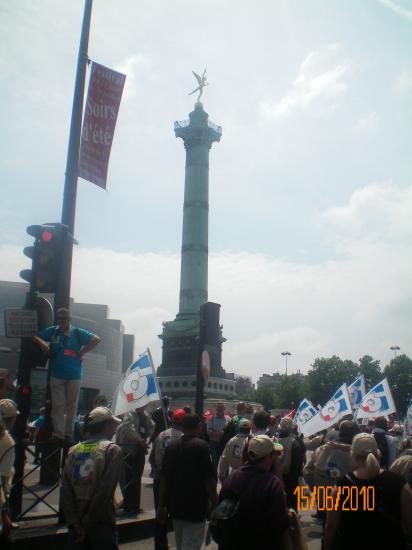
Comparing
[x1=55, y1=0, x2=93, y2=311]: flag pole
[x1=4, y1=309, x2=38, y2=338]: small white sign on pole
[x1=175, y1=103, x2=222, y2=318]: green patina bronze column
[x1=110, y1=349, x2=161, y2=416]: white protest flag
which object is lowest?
[x1=110, y1=349, x2=161, y2=416]: white protest flag

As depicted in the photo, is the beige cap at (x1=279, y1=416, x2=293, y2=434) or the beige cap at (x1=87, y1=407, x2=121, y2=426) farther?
the beige cap at (x1=279, y1=416, x2=293, y2=434)

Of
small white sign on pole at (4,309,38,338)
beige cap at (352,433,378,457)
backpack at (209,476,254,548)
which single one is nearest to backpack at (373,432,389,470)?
beige cap at (352,433,378,457)

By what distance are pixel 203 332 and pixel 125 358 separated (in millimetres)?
100735

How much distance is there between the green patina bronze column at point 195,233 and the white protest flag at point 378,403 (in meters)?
37.8

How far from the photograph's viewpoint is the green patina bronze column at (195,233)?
56.1 meters

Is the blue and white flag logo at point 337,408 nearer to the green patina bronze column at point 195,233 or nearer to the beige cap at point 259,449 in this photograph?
the beige cap at point 259,449

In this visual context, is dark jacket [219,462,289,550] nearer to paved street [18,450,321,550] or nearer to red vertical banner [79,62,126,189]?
paved street [18,450,321,550]

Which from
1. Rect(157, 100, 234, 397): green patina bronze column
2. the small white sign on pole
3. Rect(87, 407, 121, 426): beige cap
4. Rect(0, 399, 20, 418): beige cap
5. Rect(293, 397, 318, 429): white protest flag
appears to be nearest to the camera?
Rect(87, 407, 121, 426): beige cap

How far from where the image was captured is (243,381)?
17100 centimetres

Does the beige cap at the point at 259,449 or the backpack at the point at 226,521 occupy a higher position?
the beige cap at the point at 259,449

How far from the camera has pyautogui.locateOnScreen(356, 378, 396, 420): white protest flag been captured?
1669 cm

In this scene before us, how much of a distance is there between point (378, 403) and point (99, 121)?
1273 cm

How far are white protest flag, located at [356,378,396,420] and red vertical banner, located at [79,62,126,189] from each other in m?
11.8

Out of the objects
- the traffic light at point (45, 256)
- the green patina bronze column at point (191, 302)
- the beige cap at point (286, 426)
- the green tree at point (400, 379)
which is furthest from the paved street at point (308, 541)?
the green tree at point (400, 379)
